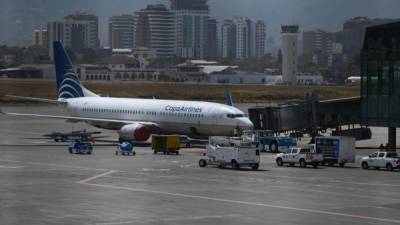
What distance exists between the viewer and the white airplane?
266ft

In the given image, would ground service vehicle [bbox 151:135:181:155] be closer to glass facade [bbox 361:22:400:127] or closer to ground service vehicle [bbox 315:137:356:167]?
ground service vehicle [bbox 315:137:356:167]

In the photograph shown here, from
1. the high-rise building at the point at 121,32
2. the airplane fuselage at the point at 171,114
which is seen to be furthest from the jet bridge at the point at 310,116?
the high-rise building at the point at 121,32

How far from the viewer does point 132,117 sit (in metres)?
88.5

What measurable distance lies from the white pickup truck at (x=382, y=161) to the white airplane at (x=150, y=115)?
18327 millimetres

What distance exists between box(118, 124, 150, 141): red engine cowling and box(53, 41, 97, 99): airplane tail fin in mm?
15633

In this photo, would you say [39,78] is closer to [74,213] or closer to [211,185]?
[211,185]

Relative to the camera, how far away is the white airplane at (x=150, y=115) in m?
80.9

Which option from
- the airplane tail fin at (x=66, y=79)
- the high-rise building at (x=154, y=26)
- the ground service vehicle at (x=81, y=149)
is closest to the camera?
the ground service vehicle at (x=81, y=149)

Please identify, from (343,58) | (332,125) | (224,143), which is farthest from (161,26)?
(224,143)

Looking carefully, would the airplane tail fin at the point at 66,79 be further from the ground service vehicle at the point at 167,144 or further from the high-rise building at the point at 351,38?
the high-rise building at the point at 351,38

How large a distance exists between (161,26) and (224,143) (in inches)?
4636

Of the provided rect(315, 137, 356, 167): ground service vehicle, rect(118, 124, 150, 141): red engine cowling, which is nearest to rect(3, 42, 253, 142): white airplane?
rect(118, 124, 150, 141): red engine cowling

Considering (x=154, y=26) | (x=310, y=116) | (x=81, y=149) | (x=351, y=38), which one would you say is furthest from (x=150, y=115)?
(x=154, y=26)

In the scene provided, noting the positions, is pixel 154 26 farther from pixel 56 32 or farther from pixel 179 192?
pixel 179 192
